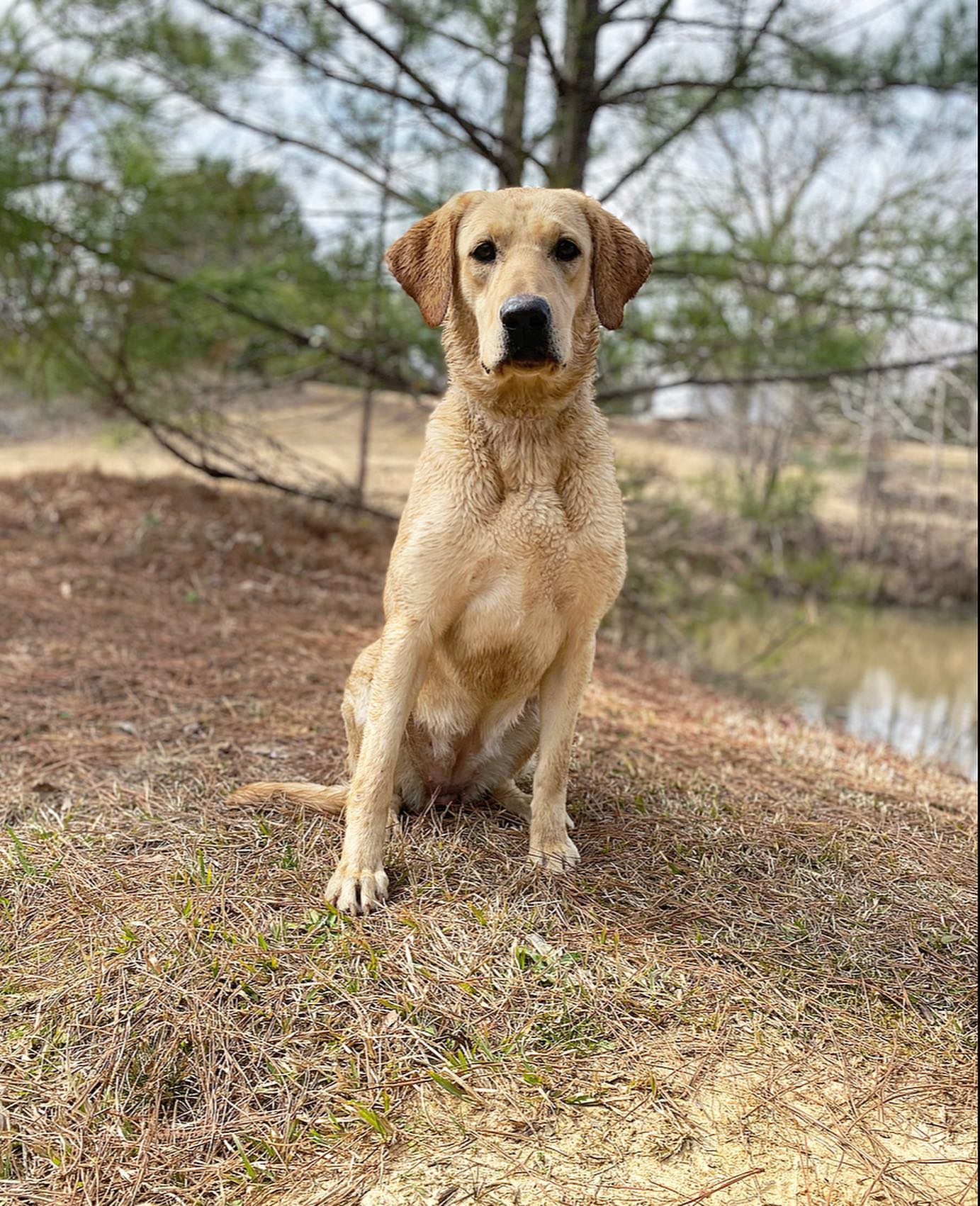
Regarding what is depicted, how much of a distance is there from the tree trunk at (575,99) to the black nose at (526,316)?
411 cm

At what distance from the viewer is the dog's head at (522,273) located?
7.94 feet

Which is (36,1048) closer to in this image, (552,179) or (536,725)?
(536,725)

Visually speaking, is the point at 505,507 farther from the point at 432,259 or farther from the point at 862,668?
the point at 862,668

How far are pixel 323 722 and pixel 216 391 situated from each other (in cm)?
568

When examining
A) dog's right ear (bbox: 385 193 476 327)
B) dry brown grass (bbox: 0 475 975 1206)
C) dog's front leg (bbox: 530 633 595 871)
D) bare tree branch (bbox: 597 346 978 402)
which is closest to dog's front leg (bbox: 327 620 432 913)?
dry brown grass (bbox: 0 475 975 1206)

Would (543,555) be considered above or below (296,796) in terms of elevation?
above

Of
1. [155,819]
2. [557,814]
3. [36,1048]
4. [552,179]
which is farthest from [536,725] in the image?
[552,179]

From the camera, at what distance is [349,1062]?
2.01 m

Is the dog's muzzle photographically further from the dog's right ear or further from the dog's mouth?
the dog's right ear

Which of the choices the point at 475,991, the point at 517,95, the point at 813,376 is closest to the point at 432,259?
the point at 475,991

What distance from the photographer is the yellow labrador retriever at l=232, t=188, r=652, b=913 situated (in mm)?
2543

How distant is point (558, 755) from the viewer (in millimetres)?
2797

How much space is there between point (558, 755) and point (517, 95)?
5.63 m

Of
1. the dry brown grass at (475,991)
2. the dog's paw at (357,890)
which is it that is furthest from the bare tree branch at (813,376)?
the dog's paw at (357,890)
